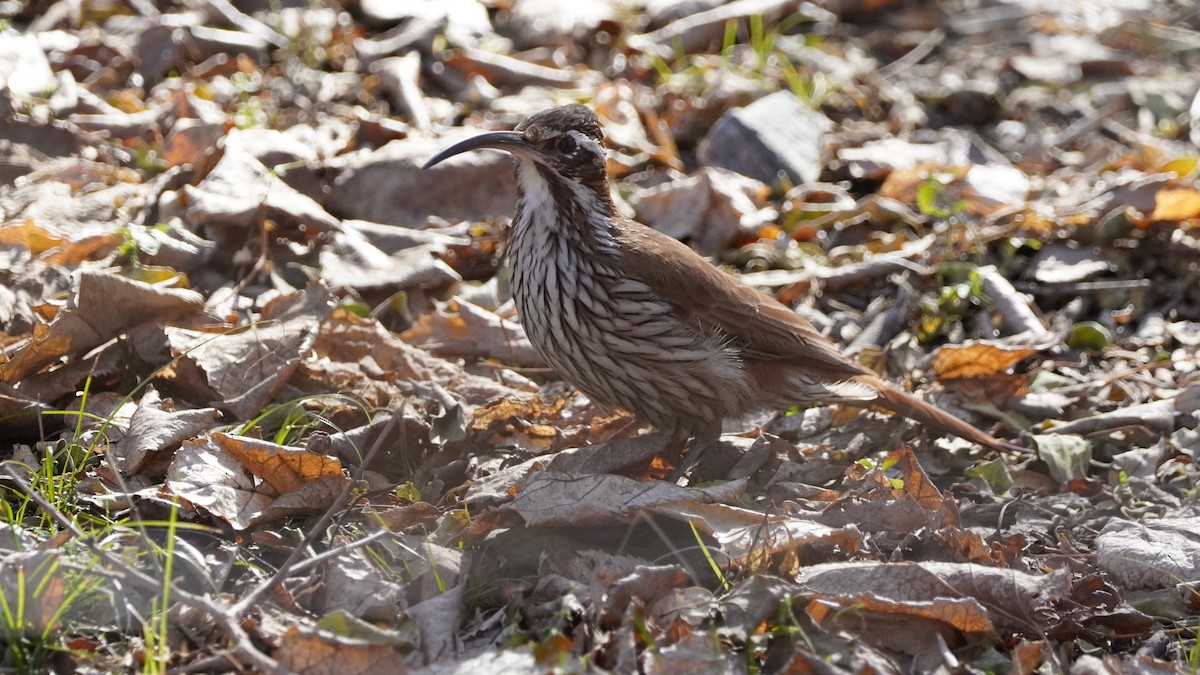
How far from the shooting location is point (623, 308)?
183 inches

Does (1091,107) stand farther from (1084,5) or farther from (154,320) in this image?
(154,320)

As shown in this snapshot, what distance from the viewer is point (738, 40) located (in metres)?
8.28

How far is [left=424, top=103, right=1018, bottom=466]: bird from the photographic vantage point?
15.2 ft

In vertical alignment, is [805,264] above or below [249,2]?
below

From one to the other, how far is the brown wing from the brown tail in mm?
125

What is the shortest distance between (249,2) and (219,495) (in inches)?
182

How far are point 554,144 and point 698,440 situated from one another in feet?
4.16

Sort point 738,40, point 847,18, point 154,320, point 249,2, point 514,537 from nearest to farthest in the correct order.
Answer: point 514,537 → point 154,320 → point 249,2 → point 738,40 → point 847,18

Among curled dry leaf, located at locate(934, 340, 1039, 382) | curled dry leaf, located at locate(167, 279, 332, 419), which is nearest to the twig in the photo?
curled dry leaf, located at locate(167, 279, 332, 419)

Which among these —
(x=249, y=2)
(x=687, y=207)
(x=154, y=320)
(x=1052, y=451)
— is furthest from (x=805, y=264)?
(x=249, y=2)

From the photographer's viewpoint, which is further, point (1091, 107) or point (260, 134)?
point (1091, 107)

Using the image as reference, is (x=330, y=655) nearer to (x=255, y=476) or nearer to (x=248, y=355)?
(x=255, y=476)

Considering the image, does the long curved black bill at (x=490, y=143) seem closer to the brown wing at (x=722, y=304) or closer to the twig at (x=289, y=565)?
the brown wing at (x=722, y=304)

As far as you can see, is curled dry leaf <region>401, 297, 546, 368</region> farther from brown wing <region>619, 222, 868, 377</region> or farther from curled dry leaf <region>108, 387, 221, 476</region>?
curled dry leaf <region>108, 387, 221, 476</region>
